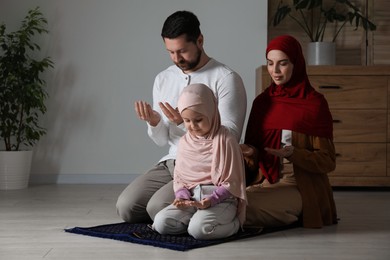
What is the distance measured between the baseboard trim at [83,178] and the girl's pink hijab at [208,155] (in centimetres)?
216

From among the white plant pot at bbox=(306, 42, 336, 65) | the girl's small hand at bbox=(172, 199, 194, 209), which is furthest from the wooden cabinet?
the girl's small hand at bbox=(172, 199, 194, 209)

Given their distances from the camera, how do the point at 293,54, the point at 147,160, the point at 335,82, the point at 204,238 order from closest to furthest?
the point at 204,238
the point at 293,54
the point at 335,82
the point at 147,160

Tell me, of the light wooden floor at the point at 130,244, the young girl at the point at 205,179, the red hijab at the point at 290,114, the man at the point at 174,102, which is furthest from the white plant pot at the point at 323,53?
the young girl at the point at 205,179

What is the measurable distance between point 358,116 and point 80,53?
77.4 inches

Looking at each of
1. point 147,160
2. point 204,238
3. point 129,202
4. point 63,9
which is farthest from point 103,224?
point 63,9

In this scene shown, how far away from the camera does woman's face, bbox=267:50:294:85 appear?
3242 mm

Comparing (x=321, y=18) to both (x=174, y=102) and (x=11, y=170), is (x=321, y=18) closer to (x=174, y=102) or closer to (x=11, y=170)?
(x=174, y=102)

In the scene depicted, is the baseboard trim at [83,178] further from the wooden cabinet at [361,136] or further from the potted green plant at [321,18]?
the potted green plant at [321,18]

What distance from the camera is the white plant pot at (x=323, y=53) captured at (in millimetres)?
5055

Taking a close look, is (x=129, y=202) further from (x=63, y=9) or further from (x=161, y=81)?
Answer: (x=63, y=9)

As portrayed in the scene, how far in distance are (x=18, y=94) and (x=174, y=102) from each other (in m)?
1.73

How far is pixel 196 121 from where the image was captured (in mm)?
2881

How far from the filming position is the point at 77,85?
5094mm

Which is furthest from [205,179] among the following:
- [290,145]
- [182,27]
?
[182,27]
